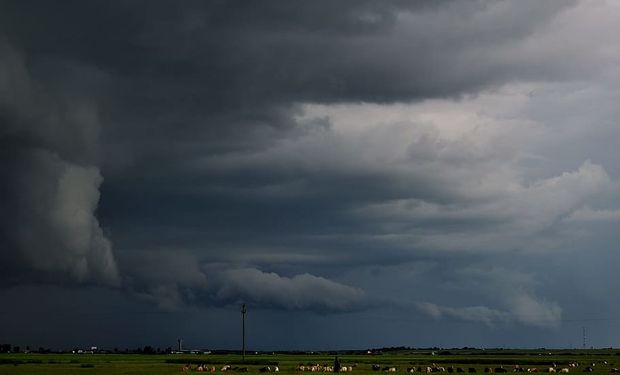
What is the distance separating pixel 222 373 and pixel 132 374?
11929 mm

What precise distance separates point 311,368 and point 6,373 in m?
45.7

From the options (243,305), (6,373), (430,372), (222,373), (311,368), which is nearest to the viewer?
(6,373)

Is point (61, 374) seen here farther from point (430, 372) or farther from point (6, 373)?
point (430, 372)

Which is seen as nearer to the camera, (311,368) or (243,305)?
(311,368)

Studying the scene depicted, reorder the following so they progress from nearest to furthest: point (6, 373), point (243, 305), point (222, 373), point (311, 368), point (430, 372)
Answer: point (6, 373), point (222, 373), point (430, 372), point (311, 368), point (243, 305)

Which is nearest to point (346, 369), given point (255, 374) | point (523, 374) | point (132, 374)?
point (255, 374)

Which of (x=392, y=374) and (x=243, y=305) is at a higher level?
(x=243, y=305)

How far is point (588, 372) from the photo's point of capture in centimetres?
11356

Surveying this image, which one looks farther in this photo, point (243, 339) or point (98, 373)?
point (243, 339)

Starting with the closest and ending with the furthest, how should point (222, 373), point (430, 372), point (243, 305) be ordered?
point (222, 373) < point (430, 372) < point (243, 305)

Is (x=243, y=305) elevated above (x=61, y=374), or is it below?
above

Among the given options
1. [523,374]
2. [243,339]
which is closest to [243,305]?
[243,339]

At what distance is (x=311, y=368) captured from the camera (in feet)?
394

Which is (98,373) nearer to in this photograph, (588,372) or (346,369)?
(346,369)
